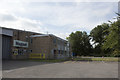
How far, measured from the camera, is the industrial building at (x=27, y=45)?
90.0ft

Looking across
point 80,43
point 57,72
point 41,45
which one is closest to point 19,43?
point 41,45

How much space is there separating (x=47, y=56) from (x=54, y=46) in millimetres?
4101

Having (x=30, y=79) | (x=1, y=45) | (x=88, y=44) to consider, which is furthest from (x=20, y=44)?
(x=88, y=44)

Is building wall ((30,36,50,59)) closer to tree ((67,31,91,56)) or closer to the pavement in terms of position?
the pavement

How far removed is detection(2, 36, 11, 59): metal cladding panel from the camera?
26.5 m

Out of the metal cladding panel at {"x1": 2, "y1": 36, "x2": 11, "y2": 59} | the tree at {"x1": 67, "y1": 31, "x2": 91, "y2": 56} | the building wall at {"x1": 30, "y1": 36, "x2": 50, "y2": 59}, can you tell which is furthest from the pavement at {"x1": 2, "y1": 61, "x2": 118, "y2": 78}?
the tree at {"x1": 67, "y1": 31, "x2": 91, "y2": 56}

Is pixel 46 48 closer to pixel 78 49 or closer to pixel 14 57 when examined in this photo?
pixel 14 57

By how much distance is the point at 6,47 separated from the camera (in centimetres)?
2723

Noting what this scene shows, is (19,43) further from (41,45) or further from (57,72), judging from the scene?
(57,72)

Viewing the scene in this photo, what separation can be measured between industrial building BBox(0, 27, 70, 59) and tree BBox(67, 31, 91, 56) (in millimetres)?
31510

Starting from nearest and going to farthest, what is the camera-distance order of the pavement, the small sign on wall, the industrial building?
the pavement, the industrial building, the small sign on wall

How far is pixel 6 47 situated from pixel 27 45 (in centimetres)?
629

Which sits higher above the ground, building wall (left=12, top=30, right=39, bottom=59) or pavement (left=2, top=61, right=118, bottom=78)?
building wall (left=12, top=30, right=39, bottom=59)

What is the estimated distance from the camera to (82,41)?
226 ft
